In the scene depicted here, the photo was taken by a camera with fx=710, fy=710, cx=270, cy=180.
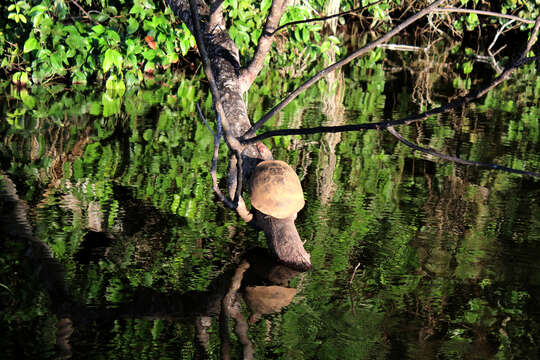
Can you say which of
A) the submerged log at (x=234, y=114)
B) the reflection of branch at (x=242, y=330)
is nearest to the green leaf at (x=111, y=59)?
the submerged log at (x=234, y=114)

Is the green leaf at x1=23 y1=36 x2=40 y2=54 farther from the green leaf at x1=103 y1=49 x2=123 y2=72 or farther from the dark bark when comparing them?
the dark bark

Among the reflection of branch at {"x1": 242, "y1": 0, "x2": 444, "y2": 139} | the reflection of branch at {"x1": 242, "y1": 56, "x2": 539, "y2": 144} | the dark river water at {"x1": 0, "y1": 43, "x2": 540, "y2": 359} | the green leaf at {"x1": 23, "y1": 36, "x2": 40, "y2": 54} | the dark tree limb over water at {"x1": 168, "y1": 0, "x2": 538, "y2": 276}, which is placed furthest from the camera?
the green leaf at {"x1": 23, "y1": 36, "x2": 40, "y2": 54}

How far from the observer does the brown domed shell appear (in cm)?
354

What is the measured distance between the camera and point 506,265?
3557 millimetres

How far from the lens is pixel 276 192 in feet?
11.6

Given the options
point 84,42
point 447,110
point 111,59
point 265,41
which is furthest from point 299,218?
point 84,42

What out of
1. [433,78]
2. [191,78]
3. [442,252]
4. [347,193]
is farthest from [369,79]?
[442,252]

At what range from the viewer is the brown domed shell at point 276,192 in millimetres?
3537

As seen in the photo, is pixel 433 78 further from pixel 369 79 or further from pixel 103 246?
pixel 103 246

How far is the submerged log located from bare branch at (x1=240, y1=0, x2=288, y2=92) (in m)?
0.03

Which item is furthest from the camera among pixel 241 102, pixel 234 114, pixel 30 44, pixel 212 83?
pixel 30 44

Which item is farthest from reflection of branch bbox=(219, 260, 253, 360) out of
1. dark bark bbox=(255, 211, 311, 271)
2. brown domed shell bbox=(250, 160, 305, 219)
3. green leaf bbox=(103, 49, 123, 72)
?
green leaf bbox=(103, 49, 123, 72)

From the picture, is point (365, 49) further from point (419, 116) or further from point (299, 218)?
point (299, 218)

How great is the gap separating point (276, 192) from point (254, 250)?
0.37 metres
